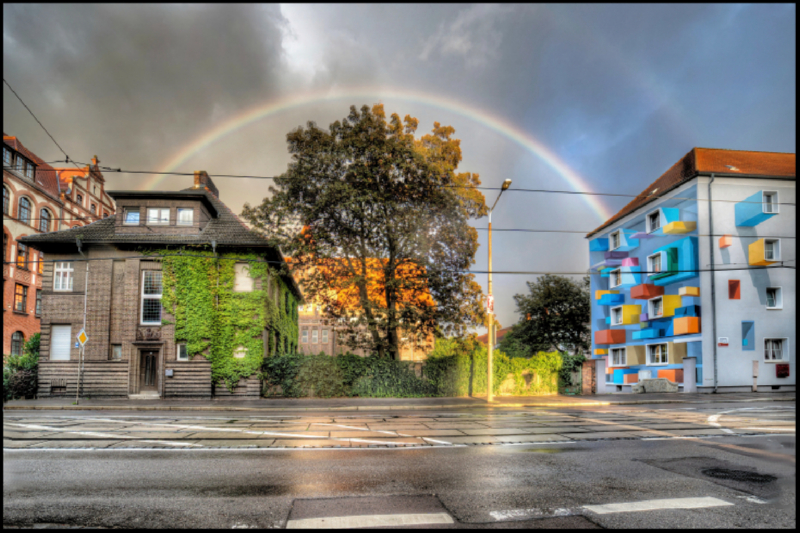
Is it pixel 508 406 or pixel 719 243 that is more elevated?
pixel 719 243

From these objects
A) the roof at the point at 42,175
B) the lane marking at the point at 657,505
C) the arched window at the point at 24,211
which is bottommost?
the lane marking at the point at 657,505

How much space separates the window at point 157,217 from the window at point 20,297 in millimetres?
27416

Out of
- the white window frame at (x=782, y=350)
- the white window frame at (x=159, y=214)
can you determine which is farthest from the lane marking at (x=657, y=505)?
the white window frame at (x=782, y=350)

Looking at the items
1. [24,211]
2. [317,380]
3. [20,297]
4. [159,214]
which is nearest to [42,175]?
[24,211]

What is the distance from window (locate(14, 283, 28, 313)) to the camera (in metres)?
45.6

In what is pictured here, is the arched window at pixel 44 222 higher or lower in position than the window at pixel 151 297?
higher

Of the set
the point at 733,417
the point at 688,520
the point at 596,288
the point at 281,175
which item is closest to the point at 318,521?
the point at 688,520

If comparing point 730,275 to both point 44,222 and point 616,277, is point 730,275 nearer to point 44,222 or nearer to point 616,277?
point 616,277

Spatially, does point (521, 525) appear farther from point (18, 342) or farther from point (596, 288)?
point (18, 342)

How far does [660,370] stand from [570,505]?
31.6 meters

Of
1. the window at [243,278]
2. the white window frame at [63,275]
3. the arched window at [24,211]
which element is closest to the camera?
the white window frame at [63,275]

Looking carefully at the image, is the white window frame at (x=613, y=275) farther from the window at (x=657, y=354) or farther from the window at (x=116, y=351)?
the window at (x=116, y=351)

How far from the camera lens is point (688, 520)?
531cm

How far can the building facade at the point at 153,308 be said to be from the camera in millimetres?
25750
